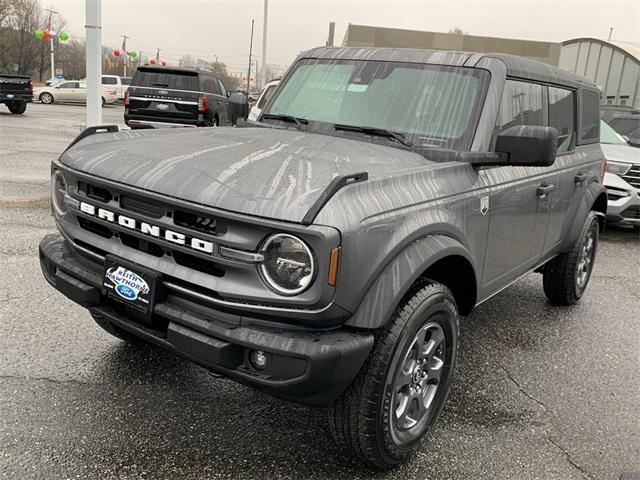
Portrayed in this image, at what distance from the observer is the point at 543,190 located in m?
3.90

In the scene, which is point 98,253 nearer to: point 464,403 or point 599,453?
point 464,403

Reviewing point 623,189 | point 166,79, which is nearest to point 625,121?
point 623,189

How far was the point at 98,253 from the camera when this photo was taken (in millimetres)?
2713

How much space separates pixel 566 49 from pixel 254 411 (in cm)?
4788

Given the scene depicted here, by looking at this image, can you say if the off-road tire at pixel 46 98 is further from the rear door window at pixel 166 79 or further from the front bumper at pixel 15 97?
the rear door window at pixel 166 79

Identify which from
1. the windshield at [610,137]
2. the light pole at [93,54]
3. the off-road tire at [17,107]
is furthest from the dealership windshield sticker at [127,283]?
the off-road tire at [17,107]

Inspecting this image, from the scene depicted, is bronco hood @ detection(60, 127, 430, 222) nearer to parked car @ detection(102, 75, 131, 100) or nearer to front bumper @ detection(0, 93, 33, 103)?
front bumper @ detection(0, 93, 33, 103)

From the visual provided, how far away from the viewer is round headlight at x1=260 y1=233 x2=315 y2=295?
2180mm

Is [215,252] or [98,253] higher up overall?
[215,252]

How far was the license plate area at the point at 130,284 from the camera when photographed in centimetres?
242

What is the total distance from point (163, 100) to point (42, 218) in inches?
331

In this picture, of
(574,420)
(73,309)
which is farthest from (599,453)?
(73,309)

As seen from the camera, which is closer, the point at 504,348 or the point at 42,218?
the point at 504,348

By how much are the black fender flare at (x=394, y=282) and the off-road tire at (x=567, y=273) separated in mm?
2750
